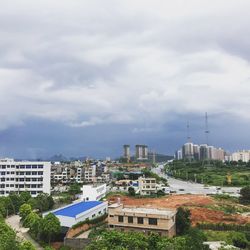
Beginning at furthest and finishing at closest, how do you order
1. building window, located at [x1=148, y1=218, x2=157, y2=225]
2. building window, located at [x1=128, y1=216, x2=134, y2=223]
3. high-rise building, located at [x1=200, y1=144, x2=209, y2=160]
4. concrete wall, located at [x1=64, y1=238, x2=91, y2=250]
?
1. high-rise building, located at [x1=200, y1=144, x2=209, y2=160]
2. building window, located at [x1=128, y1=216, x2=134, y2=223]
3. building window, located at [x1=148, y1=218, x2=157, y2=225]
4. concrete wall, located at [x1=64, y1=238, x2=91, y2=250]

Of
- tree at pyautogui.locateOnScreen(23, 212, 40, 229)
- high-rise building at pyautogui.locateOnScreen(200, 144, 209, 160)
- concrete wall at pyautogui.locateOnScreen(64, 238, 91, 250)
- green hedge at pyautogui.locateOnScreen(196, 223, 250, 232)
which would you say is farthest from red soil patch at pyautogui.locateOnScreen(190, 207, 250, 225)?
high-rise building at pyautogui.locateOnScreen(200, 144, 209, 160)

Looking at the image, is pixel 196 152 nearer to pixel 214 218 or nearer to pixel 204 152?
pixel 204 152

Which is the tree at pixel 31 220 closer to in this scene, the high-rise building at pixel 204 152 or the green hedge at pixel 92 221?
the green hedge at pixel 92 221

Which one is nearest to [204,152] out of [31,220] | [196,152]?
[196,152]

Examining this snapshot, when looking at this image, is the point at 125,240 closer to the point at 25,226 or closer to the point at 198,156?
the point at 25,226

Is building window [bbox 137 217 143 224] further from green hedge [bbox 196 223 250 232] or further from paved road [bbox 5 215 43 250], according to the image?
paved road [bbox 5 215 43 250]
